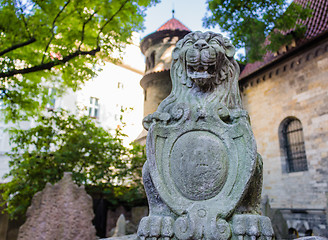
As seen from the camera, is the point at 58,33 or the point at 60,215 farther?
the point at 58,33

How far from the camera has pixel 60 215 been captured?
627 cm

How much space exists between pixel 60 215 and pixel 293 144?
10.5 metres

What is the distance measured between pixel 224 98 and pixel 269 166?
11283mm

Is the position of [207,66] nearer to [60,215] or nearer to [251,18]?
[60,215]

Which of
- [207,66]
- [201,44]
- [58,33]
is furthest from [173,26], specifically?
[207,66]

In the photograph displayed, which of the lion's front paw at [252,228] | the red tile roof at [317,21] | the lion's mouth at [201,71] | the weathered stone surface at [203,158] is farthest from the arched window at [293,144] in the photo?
the lion's front paw at [252,228]

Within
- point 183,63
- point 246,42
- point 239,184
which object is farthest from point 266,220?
point 246,42

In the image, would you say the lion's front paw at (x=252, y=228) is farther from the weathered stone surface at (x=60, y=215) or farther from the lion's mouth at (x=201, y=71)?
the weathered stone surface at (x=60, y=215)

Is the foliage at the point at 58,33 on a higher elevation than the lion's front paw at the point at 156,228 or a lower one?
higher

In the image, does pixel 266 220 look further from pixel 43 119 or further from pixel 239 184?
pixel 43 119

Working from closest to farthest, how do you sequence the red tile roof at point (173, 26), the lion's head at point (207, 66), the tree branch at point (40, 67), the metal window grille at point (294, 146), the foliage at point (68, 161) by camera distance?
the lion's head at point (207, 66) < the tree branch at point (40, 67) < the foliage at point (68, 161) < the metal window grille at point (294, 146) < the red tile roof at point (173, 26)

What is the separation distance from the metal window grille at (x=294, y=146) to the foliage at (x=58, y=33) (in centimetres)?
830

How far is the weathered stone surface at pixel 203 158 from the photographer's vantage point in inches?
104

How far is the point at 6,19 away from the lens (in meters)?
7.60
